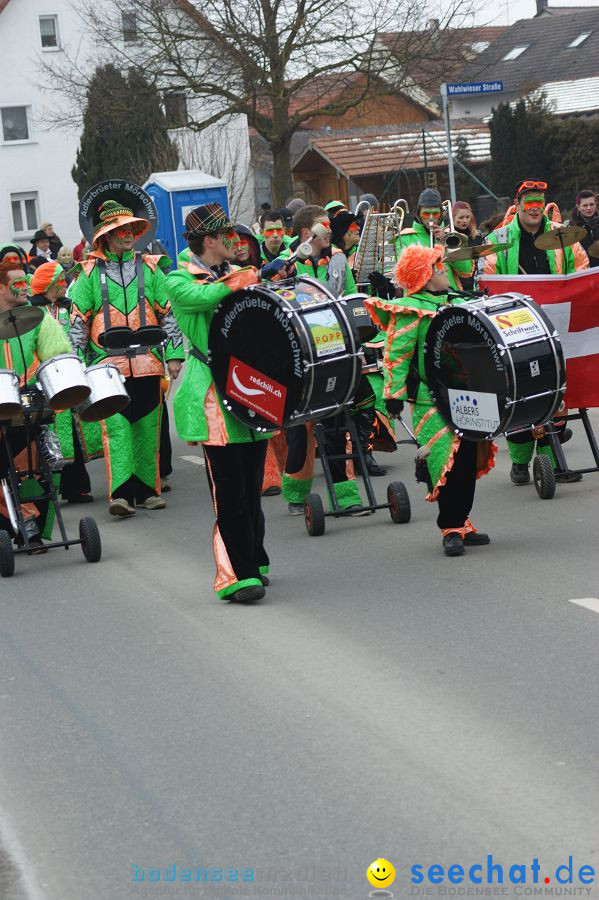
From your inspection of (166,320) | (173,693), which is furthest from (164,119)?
(173,693)

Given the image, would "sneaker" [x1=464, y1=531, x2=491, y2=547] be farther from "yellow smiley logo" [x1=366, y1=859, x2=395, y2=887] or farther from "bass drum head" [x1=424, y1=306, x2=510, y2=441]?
"yellow smiley logo" [x1=366, y1=859, x2=395, y2=887]

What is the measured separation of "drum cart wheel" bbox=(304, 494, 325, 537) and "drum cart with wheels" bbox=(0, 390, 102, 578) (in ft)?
4.26

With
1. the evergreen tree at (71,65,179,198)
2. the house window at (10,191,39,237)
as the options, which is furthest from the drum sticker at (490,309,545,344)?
the house window at (10,191,39,237)

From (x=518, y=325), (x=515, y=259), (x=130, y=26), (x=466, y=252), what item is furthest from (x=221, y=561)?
(x=130, y=26)

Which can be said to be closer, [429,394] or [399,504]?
[429,394]

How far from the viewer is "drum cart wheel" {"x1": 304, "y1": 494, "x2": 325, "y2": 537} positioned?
30.6 ft

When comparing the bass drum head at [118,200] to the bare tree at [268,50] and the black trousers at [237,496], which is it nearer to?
the black trousers at [237,496]

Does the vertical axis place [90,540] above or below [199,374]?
below

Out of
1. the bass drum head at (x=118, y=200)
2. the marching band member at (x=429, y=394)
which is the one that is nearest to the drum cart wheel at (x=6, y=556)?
the marching band member at (x=429, y=394)

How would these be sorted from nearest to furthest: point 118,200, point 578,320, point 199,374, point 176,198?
point 199,374 < point 578,320 < point 118,200 < point 176,198

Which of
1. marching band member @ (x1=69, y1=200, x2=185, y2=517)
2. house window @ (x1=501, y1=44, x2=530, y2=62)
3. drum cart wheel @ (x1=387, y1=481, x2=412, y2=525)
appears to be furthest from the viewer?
house window @ (x1=501, y1=44, x2=530, y2=62)

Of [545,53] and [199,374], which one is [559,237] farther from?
[545,53]

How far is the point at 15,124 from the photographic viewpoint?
56.2 meters

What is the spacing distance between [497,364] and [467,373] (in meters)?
0.26
